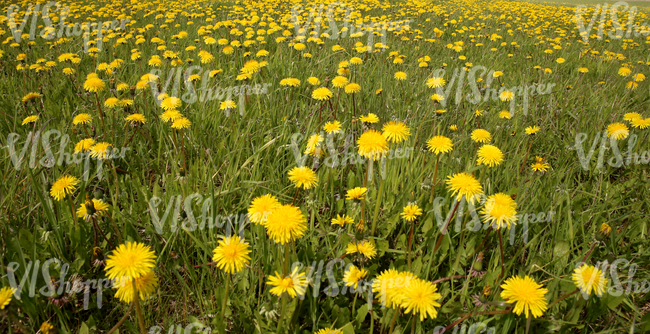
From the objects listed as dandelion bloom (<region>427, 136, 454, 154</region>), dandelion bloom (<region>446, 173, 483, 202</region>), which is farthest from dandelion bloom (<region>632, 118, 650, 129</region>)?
dandelion bloom (<region>446, 173, 483, 202</region>)

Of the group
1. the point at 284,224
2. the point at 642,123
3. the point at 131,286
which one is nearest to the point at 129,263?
the point at 131,286

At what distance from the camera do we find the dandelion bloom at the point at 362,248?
1.30 m

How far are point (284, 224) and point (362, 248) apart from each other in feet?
1.23

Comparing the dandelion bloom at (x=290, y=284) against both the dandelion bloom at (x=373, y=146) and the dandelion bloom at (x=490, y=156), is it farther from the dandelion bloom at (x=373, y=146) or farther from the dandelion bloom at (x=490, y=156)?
the dandelion bloom at (x=490, y=156)

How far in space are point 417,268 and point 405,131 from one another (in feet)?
2.08

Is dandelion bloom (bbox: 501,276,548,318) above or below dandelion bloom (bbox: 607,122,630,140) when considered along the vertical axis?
below

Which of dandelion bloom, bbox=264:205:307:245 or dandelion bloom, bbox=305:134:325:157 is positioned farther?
dandelion bloom, bbox=305:134:325:157

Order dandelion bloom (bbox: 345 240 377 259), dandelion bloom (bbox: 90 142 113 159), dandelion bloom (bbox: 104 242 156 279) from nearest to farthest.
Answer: dandelion bloom (bbox: 104 242 156 279) → dandelion bloom (bbox: 345 240 377 259) → dandelion bloom (bbox: 90 142 113 159)

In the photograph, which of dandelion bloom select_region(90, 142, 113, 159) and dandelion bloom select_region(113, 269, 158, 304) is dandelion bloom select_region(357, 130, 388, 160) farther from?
dandelion bloom select_region(90, 142, 113, 159)

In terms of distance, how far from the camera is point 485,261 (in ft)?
5.27

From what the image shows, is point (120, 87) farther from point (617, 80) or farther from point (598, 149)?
point (617, 80)

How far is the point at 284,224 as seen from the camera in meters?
1.08

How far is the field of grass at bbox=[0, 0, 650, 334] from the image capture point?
1194mm

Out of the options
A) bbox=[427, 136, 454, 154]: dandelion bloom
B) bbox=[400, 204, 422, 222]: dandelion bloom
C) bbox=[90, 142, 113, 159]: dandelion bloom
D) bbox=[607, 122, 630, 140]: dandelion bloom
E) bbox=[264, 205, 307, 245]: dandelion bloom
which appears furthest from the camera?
bbox=[607, 122, 630, 140]: dandelion bloom
